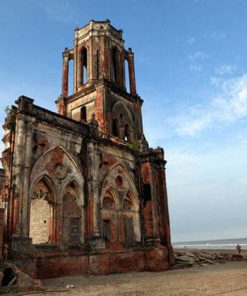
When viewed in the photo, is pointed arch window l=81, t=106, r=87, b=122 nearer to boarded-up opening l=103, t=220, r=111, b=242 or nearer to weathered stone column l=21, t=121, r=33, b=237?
boarded-up opening l=103, t=220, r=111, b=242

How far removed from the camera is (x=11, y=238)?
11.5 m

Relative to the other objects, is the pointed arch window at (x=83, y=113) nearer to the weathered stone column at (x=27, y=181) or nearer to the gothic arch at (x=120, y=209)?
the gothic arch at (x=120, y=209)

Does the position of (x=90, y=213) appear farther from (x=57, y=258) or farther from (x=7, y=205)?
(x=7, y=205)

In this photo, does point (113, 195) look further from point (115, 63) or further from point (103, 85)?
point (115, 63)

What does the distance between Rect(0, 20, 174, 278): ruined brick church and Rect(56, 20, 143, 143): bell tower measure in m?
0.11

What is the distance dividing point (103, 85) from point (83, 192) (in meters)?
9.61

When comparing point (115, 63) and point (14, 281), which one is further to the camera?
point (115, 63)

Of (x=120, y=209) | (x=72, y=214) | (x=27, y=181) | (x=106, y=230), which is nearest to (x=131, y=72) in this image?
(x=120, y=209)

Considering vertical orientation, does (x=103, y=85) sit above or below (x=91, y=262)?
above

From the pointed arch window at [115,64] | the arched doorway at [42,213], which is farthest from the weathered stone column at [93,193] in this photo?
the pointed arch window at [115,64]

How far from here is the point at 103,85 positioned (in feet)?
73.5

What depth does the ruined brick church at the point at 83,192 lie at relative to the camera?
12.5 metres

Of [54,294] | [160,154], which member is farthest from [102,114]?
[54,294]

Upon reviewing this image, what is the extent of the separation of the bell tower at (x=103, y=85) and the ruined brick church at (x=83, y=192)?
110 millimetres
